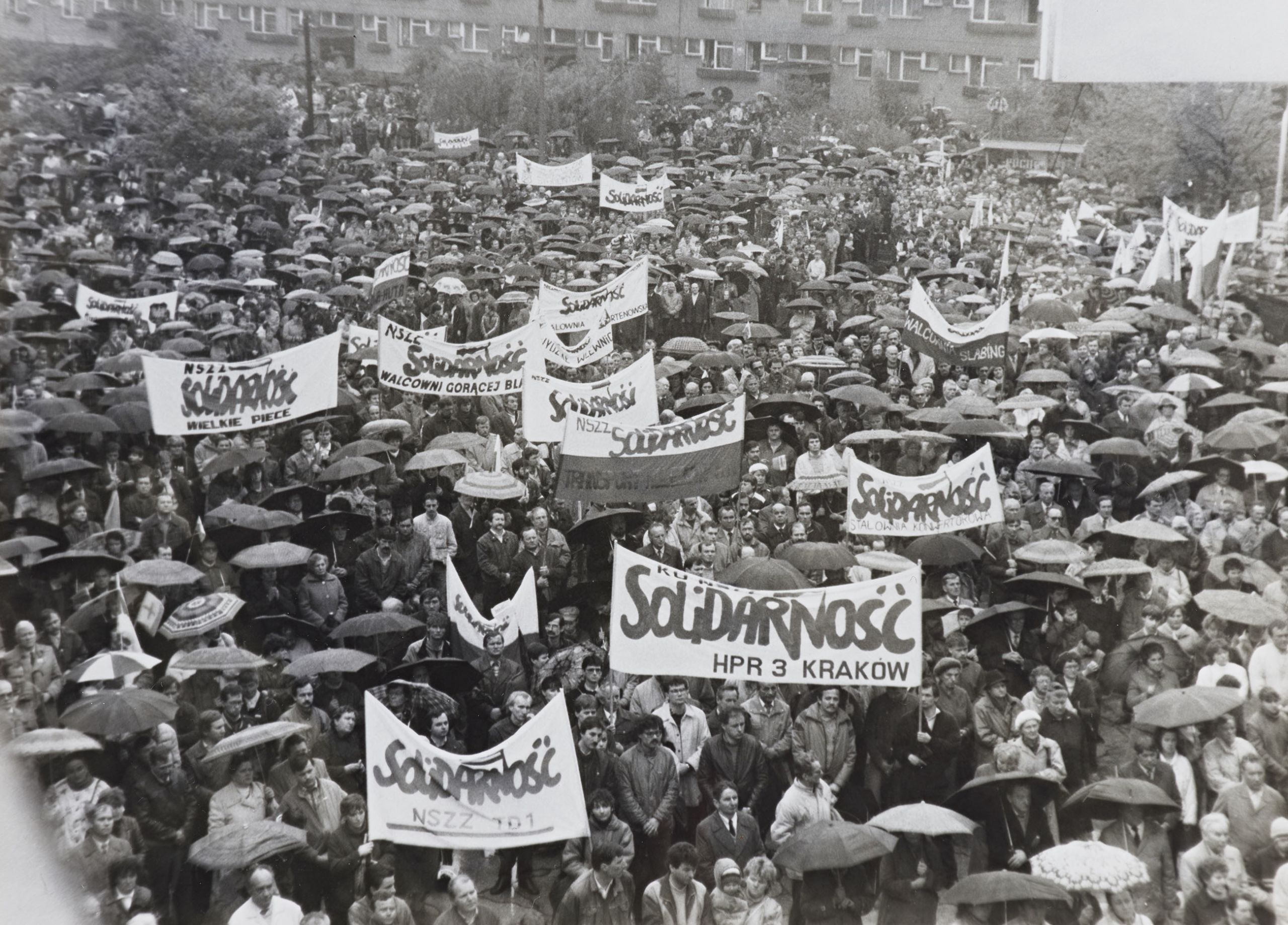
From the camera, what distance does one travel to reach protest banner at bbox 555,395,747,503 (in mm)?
10250

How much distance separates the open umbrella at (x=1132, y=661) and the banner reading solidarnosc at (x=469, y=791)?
352cm

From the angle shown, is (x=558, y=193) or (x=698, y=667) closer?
(x=698, y=667)

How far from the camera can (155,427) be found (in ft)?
38.4

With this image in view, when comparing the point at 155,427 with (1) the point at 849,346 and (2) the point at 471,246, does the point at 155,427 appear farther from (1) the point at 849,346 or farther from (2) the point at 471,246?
(2) the point at 471,246

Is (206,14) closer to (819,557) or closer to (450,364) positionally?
(450,364)

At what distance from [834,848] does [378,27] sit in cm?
4693

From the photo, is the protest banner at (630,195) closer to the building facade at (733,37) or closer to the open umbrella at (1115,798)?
the open umbrella at (1115,798)

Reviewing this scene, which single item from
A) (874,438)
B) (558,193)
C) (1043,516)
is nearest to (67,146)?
(558,193)

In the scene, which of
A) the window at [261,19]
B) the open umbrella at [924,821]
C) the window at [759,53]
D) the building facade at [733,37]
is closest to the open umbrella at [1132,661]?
the open umbrella at [924,821]

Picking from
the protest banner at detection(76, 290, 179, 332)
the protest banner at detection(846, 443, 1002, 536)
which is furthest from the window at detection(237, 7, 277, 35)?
the protest banner at detection(846, 443, 1002, 536)

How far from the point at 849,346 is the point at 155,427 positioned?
845 cm

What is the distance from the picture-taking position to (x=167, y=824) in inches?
285

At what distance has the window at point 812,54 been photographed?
50.1 metres

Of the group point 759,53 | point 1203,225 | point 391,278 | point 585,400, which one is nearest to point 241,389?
point 585,400
